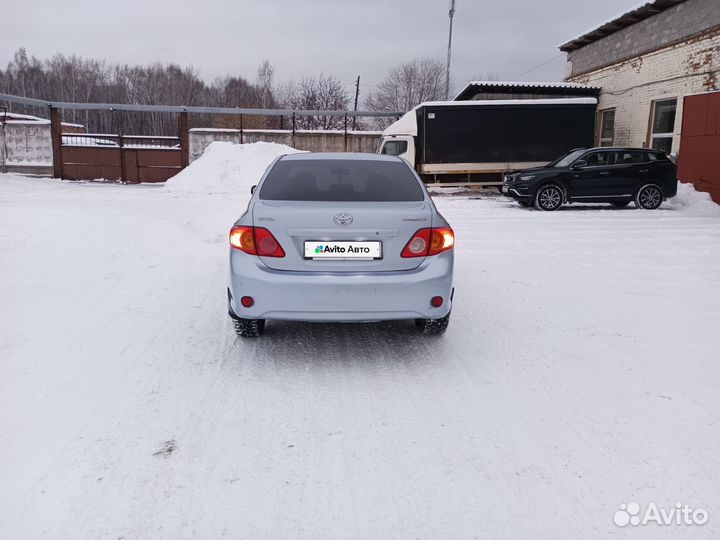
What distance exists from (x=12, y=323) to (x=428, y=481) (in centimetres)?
401

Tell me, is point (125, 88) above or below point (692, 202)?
above

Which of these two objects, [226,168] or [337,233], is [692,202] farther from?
[226,168]

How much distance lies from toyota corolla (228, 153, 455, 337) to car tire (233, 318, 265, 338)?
0.33 m

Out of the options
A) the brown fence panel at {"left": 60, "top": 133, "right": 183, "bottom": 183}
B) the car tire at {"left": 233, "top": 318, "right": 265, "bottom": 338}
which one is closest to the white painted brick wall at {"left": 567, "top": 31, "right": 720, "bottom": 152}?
the car tire at {"left": 233, "top": 318, "right": 265, "bottom": 338}

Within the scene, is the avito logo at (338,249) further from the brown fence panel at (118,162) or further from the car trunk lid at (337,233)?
the brown fence panel at (118,162)

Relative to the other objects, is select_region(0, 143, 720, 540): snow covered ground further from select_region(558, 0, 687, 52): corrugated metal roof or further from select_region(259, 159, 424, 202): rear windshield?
select_region(558, 0, 687, 52): corrugated metal roof

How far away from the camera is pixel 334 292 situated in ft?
12.4

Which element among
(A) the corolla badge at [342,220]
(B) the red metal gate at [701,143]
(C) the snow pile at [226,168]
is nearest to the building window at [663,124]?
(B) the red metal gate at [701,143]

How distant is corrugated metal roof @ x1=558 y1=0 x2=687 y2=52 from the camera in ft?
55.9

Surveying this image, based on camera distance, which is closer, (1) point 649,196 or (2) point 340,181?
(2) point 340,181

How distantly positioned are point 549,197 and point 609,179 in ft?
4.96

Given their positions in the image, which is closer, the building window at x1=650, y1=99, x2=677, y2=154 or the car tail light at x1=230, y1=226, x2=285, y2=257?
the car tail light at x1=230, y1=226, x2=285, y2=257

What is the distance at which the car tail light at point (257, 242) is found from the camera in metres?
3.89

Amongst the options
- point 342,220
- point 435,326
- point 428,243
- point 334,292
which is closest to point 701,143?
point 435,326
